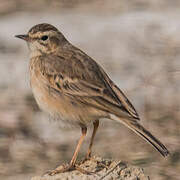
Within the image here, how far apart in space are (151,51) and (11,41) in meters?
3.13

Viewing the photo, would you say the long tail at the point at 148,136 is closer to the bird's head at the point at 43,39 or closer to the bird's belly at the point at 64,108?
the bird's belly at the point at 64,108

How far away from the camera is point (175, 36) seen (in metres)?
16.1

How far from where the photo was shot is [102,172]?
8.59 metres

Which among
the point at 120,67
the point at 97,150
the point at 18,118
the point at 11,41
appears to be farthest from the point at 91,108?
the point at 11,41

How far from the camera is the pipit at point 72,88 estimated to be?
866 cm

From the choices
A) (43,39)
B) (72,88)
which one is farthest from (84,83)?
(43,39)

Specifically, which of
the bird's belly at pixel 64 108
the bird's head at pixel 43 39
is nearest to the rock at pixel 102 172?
the bird's belly at pixel 64 108

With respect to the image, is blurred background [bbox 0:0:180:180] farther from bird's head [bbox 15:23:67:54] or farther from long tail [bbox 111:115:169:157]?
long tail [bbox 111:115:169:157]

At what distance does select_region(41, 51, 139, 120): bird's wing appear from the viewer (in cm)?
866

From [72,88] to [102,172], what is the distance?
3.55 ft

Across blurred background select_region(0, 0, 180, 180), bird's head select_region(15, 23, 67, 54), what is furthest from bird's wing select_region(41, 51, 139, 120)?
blurred background select_region(0, 0, 180, 180)

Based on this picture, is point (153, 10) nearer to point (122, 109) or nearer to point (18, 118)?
point (18, 118)

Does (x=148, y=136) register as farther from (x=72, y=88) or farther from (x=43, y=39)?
(x=43, y=39)

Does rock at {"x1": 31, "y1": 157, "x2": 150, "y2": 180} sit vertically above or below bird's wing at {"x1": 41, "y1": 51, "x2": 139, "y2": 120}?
below
